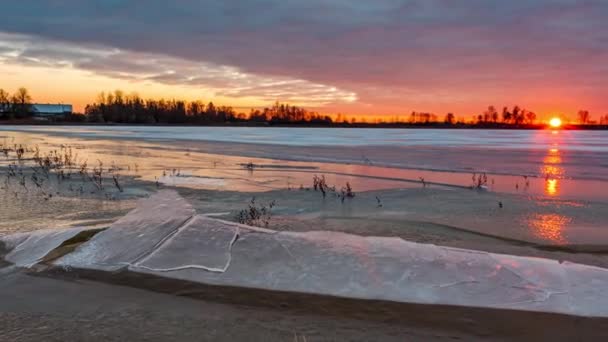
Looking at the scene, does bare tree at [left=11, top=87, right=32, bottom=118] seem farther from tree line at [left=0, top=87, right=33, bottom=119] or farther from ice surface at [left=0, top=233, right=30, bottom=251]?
ice surface at [left=0, top=233, right=30, bottom=251]

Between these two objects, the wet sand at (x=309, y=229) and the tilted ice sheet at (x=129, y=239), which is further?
the tilted ice sheet at (x=129, y=239)

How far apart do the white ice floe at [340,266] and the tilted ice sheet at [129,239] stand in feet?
0.03

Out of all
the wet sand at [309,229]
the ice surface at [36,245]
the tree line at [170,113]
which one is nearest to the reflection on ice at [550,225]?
the wet sand at [309,229]

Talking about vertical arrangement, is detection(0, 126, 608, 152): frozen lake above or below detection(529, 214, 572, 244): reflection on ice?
above

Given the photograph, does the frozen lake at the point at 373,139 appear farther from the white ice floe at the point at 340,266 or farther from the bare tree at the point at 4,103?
the bare tree at the point at 4,103

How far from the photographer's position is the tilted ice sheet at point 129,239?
4328 millimetres

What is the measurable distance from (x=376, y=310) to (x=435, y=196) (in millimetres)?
5118

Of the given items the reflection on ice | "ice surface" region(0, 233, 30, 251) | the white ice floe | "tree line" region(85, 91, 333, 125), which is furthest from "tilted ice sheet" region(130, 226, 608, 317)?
"tree line" region(85, 91, 333, 125)

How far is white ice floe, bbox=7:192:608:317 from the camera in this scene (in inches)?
144

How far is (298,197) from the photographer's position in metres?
8.03

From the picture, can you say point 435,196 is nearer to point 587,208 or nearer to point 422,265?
point 587,208

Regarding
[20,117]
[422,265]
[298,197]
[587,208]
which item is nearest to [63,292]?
[422,265]

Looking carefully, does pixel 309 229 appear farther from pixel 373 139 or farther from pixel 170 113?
pixel 170 113

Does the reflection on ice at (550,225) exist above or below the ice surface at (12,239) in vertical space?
above
